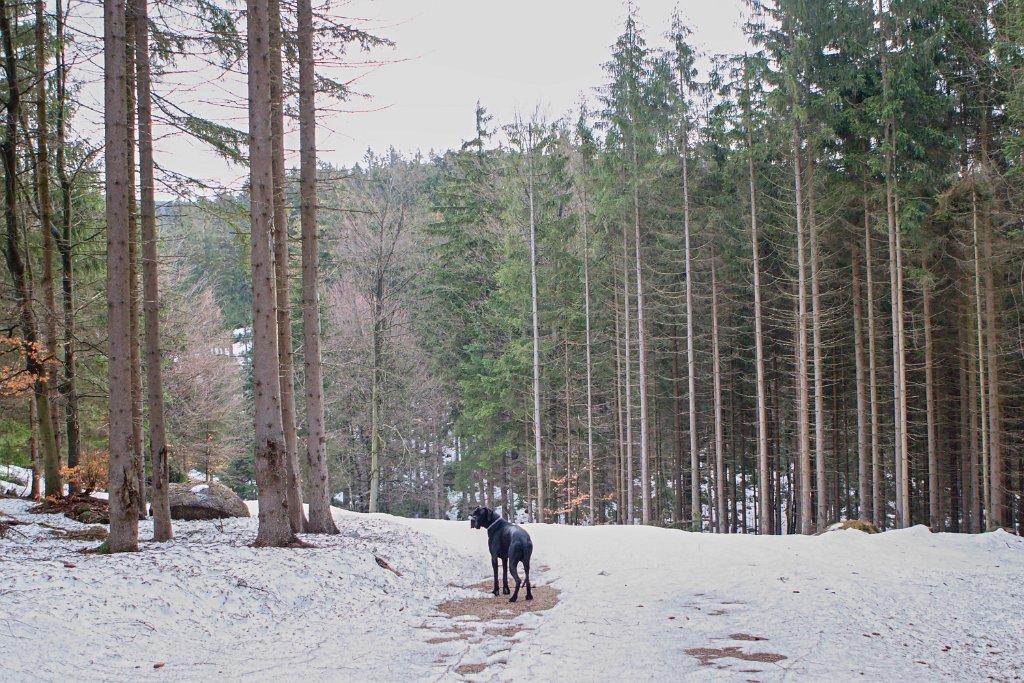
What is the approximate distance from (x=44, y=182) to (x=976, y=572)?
17066 millimetres

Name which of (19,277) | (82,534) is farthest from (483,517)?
(19,277)

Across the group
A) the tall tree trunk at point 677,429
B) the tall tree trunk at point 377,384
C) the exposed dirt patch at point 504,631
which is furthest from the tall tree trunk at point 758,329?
the tall tree trunk at point 377,384

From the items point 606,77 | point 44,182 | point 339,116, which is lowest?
point 44,182

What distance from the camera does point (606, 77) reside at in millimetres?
22516

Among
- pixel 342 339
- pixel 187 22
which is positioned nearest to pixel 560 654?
pixel 187 22

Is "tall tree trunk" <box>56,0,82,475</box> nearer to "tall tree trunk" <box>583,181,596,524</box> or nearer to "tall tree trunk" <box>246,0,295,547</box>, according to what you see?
"tall tree trunk" <box>246,0,295,547</box>

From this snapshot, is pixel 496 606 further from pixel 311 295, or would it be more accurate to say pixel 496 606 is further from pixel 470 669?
pixel 311 295

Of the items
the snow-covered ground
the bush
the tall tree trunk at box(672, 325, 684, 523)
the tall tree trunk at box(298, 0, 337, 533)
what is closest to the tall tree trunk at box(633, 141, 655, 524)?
the tall tree trunk at box(672, 325, 684, 523)

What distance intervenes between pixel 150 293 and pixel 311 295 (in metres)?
2.59

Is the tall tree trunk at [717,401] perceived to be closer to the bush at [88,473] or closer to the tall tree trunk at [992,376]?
the tall tree trunk at [992,376]

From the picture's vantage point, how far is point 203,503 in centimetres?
1259

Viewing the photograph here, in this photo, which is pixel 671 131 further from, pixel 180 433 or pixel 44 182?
pixel 180 433

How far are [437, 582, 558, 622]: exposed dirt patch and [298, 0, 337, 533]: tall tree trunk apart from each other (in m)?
3.84

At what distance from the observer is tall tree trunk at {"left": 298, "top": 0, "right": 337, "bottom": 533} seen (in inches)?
437
